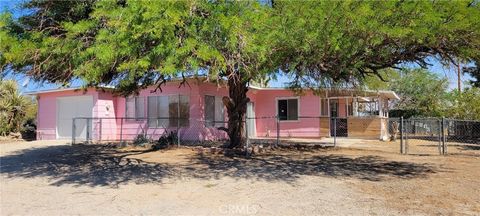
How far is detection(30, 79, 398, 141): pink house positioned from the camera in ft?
66.5

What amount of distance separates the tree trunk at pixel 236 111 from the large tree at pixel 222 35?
5668mm

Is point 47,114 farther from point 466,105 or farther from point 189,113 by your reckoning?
point 466,105

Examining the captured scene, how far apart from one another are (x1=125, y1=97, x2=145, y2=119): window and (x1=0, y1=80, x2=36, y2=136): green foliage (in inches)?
265

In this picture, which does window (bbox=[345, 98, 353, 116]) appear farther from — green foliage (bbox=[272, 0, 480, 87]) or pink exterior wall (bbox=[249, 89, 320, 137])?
green foliage (bbox=[272, 0, 480, 87])

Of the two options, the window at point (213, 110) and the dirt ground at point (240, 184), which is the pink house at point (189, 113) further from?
the dirt ground at point (240, 184)

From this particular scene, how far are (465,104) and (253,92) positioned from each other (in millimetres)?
15035

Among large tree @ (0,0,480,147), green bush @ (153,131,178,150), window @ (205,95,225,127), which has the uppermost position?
large tree @ (0,0,480,147)

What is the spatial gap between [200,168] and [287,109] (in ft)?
42.5

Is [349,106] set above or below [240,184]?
above

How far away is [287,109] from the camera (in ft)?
79.9

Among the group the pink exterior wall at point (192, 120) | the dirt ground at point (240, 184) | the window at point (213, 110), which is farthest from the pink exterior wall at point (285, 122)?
the dirt ground at point (240, 184)

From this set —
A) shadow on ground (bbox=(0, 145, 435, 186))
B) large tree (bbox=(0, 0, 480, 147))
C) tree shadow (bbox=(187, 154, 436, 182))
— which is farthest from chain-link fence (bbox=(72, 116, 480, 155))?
large tree (bbox=(0, 0, 480, 147))

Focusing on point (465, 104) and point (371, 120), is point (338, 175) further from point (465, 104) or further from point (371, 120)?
point (465, 104)

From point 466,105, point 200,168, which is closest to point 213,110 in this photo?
point 200,168
